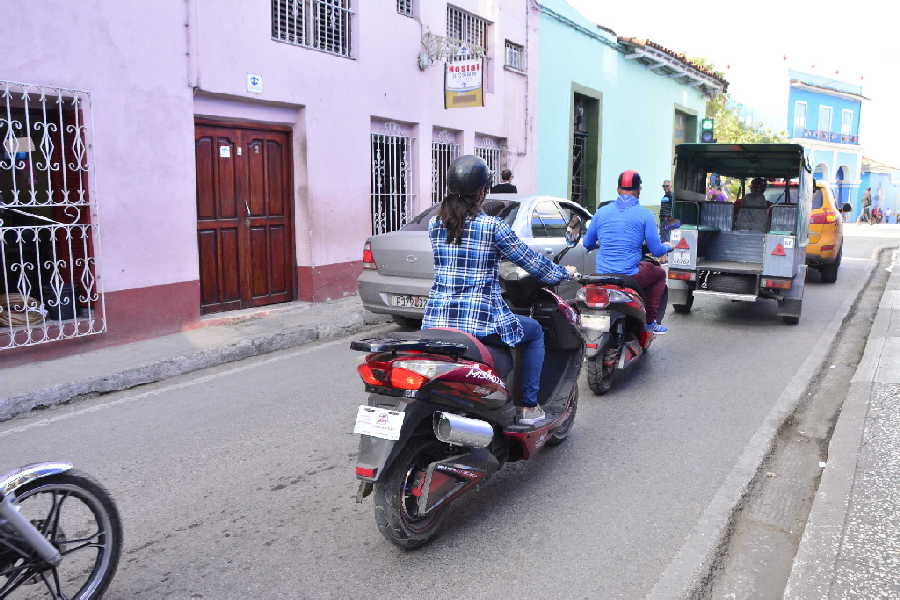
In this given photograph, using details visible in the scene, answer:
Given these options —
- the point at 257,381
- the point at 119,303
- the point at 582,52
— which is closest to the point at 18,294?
the point at 119,303

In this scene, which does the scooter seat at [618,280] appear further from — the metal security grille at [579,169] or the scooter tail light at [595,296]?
the metal security grille at [579,169]

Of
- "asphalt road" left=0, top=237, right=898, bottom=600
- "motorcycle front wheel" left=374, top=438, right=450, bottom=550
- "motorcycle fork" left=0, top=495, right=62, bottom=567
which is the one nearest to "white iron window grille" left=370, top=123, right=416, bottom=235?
"asphalt road" left=0, top=237, right=898, bottom=600

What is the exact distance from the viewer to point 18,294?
278 inches

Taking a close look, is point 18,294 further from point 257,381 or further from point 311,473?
point 311,473

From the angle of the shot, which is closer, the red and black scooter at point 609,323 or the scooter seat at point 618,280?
the red and black scooter at point 609,323

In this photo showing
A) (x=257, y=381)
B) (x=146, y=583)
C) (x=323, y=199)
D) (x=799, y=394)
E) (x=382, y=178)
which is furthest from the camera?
(x=382, y=178)

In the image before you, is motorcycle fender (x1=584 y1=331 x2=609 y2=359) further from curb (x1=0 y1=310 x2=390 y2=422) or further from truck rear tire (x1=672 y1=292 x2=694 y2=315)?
truck rear tire (x1=672 y1=292 x2=694 y2=315)

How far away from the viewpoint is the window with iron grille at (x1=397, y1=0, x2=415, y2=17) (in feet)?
39.0

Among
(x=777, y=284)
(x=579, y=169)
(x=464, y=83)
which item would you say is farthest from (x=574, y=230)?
(x=579, y=169)

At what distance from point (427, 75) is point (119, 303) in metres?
6.56

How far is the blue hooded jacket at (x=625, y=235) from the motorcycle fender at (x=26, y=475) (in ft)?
15.1

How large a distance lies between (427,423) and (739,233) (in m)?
7.95

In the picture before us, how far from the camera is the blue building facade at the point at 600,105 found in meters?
16.8

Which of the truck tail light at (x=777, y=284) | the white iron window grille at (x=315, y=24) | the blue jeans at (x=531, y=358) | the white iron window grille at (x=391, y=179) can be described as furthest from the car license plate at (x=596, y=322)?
the white iron window grille at (x=391, y=179)
